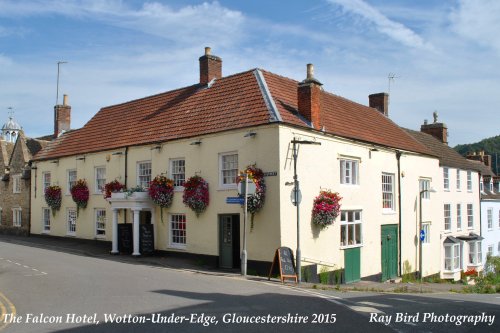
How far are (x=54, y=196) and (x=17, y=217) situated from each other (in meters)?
7.15

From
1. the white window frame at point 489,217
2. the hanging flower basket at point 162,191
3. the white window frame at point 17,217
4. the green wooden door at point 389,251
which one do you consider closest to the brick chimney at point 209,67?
the hanging flower basket at point 162,191

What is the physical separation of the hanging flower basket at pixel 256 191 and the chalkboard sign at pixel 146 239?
5.94 m

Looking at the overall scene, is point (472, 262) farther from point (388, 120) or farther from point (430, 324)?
point (430, 324)

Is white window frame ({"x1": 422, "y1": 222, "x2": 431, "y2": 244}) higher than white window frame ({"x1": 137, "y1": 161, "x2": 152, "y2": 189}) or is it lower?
lower

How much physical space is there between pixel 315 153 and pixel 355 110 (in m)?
8.94

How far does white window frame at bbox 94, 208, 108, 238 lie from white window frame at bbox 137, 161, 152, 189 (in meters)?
3.67

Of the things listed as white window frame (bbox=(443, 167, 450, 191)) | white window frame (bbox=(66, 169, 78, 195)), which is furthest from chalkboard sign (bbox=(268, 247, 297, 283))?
white window frame (bbox=(443, 167, 450, 191))

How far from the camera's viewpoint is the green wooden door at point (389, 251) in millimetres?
22992

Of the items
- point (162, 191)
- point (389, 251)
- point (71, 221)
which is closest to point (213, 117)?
point (162, 191)

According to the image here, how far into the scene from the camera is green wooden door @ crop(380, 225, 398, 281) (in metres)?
23.0

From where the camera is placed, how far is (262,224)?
56.8ft

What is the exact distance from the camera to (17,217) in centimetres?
3241

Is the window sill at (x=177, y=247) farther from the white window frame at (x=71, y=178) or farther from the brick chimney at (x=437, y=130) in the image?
the brick chimney at (x=437, y=130)

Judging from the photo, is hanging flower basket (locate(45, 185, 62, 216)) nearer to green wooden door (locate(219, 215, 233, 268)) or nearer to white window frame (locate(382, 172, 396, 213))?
green wooden door (locate(219, 215, 233, 268))
